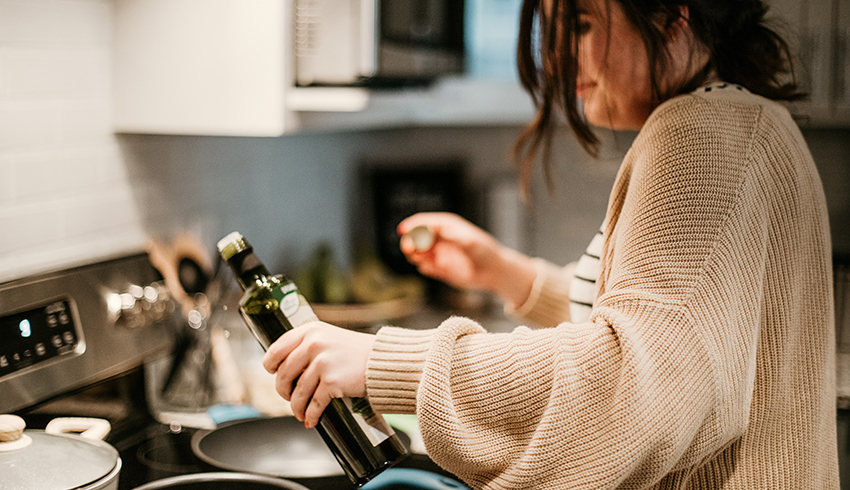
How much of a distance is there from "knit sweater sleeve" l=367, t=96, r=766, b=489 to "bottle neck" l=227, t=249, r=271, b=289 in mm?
181

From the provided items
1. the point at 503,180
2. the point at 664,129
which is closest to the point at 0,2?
the point at 664,129

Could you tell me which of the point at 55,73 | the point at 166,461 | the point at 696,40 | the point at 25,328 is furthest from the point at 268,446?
the point at 696,40

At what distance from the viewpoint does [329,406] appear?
0.83 m

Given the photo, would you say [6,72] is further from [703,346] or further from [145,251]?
[703,346]

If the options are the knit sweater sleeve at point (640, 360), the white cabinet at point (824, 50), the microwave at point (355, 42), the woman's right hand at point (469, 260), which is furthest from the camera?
the white cabinet at point (824, 50)

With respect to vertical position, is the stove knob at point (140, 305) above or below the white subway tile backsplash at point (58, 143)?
below

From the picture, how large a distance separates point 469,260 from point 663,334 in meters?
0.67

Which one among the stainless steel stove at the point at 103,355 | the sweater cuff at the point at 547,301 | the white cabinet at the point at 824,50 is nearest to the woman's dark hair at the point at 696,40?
the sweater cuff at the point at 547,301

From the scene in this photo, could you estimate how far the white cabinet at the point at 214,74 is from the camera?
3.78 feet

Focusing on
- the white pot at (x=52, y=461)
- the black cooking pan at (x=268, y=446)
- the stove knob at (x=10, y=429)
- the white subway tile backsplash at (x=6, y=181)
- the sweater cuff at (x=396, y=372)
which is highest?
the white subway tile backsplash at (x=6, y=181)

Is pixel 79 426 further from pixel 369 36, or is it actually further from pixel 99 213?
pixel 369 36

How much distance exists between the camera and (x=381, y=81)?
134 centimetres

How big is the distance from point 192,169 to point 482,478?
0.95 m

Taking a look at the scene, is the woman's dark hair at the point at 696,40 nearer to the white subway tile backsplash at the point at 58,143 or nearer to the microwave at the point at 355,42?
the microwave at the point at 355,42
